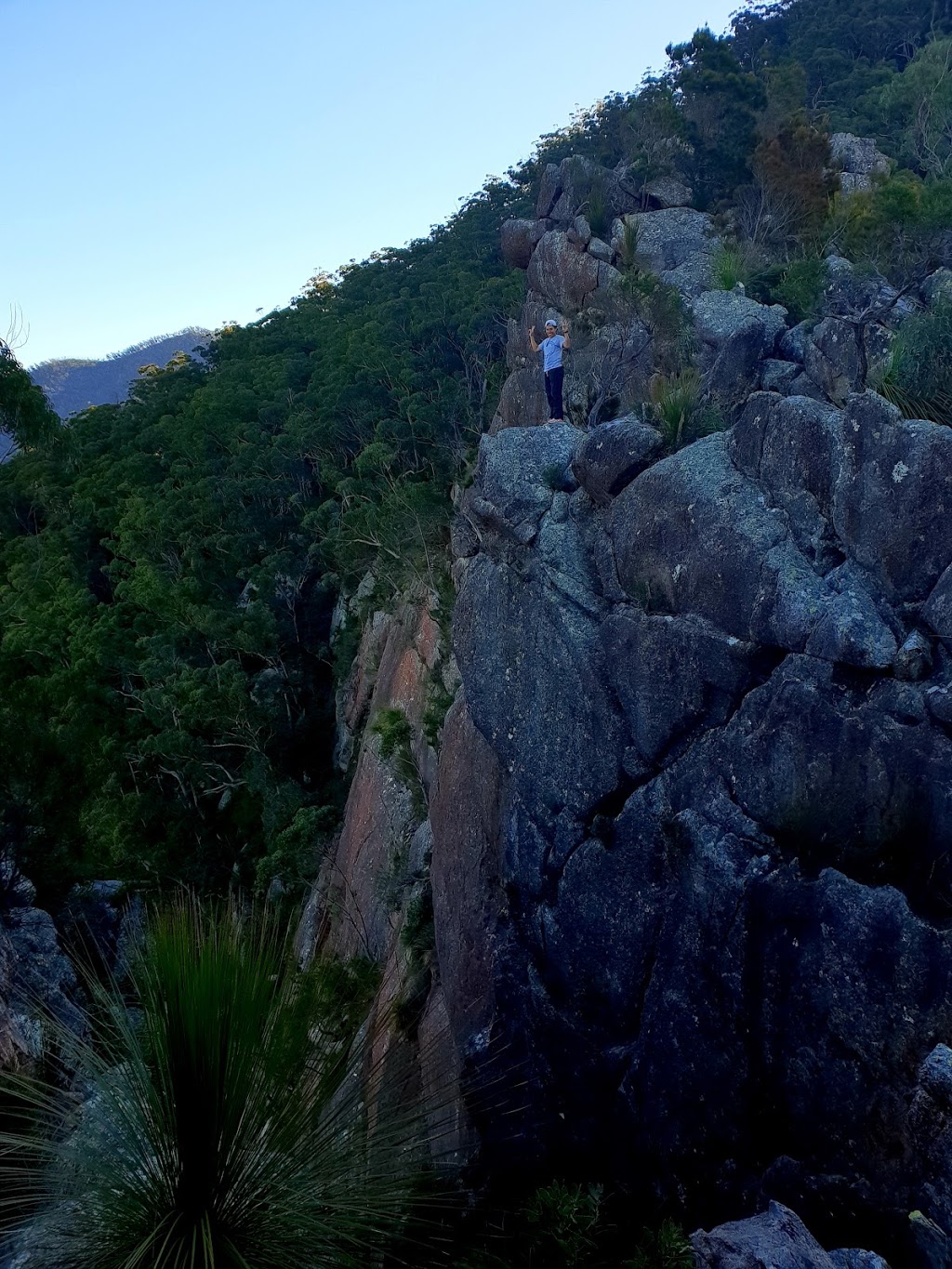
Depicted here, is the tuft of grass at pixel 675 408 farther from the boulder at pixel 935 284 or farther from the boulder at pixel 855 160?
the boulder at pixel 855 160

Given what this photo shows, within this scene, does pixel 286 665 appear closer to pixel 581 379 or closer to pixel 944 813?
pixel 581 379

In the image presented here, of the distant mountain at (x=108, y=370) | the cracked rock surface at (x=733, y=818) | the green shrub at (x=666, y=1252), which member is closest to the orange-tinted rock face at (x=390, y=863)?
the cracked rock surface at (x=733, y=818)

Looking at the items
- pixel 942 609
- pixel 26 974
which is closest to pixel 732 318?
pixel 942 609

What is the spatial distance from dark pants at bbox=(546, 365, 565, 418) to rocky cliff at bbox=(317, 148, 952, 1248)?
164 centimetres

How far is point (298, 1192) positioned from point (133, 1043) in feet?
4.54

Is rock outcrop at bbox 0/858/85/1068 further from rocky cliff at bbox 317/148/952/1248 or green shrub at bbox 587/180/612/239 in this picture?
green shrub at bbox 587/180/612/239

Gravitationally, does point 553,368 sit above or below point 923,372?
above

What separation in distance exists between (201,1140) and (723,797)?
5557mm

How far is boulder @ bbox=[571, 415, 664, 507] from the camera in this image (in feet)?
37.0

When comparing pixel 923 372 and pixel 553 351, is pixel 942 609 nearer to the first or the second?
pixel 923 372

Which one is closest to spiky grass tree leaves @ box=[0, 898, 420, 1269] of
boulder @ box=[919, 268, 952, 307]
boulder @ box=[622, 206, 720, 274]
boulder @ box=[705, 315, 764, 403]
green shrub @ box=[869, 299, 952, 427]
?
green shrub @ box=[869, 299, 952, 427]

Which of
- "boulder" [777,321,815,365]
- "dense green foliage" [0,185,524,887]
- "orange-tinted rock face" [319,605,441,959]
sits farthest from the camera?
"dense green foliage" [0,185,524,887]

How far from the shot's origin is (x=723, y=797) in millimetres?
9273

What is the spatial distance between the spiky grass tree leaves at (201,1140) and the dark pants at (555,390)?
9.98 metres
